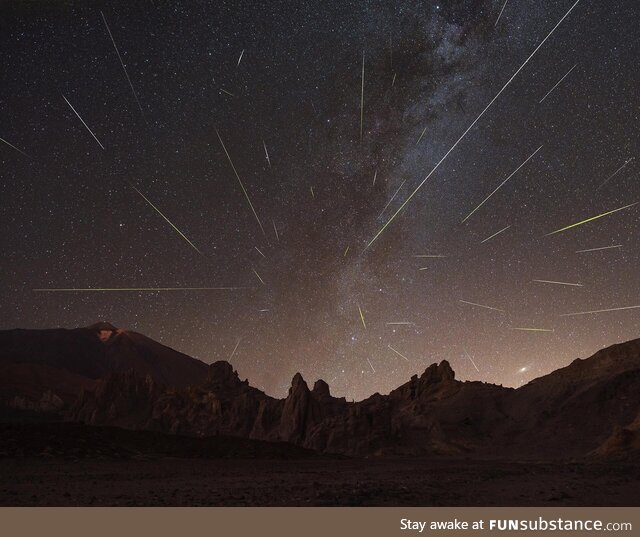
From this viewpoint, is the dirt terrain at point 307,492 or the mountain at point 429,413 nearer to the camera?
the dirt terrain at point 307,492

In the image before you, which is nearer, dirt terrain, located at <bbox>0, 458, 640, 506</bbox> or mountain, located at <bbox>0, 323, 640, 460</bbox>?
dirt terrain, located at <bbox>0, 458, 640, 506</bbox>

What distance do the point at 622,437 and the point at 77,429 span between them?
1576 inches

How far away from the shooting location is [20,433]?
34000 mm

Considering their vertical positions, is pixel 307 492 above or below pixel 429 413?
below

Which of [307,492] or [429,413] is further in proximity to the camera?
[429,413]

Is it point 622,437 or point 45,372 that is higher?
point 45,372

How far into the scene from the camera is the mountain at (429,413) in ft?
179

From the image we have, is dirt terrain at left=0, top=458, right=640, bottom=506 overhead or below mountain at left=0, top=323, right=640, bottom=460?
below

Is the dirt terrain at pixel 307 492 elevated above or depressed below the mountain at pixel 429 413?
below

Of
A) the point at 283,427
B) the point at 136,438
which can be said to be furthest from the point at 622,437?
the point at 283,427

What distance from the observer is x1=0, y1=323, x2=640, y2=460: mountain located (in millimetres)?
54594

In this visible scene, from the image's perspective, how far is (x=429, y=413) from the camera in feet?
234
